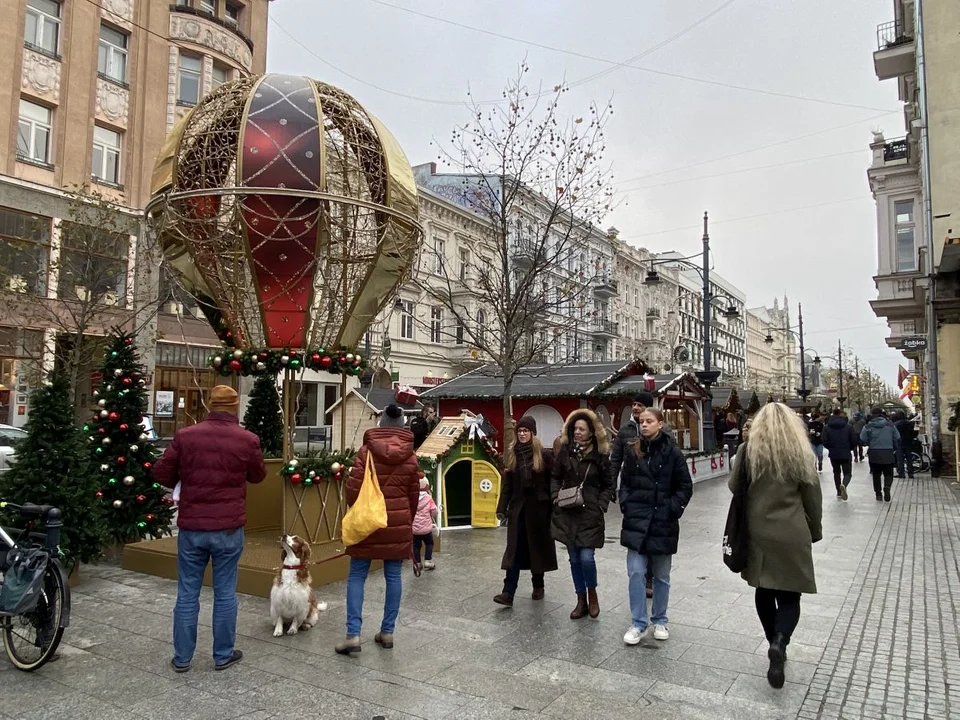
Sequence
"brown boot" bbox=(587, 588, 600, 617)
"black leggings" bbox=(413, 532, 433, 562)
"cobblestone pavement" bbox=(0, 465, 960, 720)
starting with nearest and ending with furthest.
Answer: "cobblestone pavement" bbox=(0, 465, 960, 720) → "brown boot" bbox=(587, 588, 600, 617) → "black leggings" bbox=(413, 532, 433, 562)

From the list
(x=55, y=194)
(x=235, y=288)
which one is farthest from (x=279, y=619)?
(x=55, y=194)

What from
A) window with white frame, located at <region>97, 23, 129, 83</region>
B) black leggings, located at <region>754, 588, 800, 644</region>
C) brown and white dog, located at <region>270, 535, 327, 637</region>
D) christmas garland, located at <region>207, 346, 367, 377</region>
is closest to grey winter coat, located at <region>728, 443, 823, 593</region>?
black leggings, located at <region>754, 588, 800, 644</region>

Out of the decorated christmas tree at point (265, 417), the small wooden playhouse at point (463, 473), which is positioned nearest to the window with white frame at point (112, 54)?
the decorated christmas tree at point (265, 417)

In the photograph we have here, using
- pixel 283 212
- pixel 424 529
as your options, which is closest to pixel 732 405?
pixel 424 529

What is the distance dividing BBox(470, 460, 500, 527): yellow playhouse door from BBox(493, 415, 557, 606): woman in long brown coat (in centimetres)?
373

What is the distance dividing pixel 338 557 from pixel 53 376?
10.7 feet

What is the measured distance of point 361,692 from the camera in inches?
156

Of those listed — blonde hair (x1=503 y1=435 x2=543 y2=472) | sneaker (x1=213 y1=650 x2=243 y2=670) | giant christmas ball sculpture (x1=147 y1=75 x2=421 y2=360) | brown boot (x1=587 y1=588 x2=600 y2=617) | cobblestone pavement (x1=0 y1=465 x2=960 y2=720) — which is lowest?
cobblestone pavement (x1=0 y1=465 x2=960 y2=720)

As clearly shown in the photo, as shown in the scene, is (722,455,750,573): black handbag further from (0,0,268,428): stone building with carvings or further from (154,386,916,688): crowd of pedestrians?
(0,0,268,428): stone building with carvings

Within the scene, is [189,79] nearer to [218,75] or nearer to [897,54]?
[218,75]

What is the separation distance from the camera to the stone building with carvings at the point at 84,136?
59.6 feet

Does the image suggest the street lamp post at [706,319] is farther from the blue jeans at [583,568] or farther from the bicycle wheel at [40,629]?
the bicycle wheel at [40,629]

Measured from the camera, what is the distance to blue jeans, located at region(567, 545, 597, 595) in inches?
212

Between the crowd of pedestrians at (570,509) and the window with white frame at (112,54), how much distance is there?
24067mm
